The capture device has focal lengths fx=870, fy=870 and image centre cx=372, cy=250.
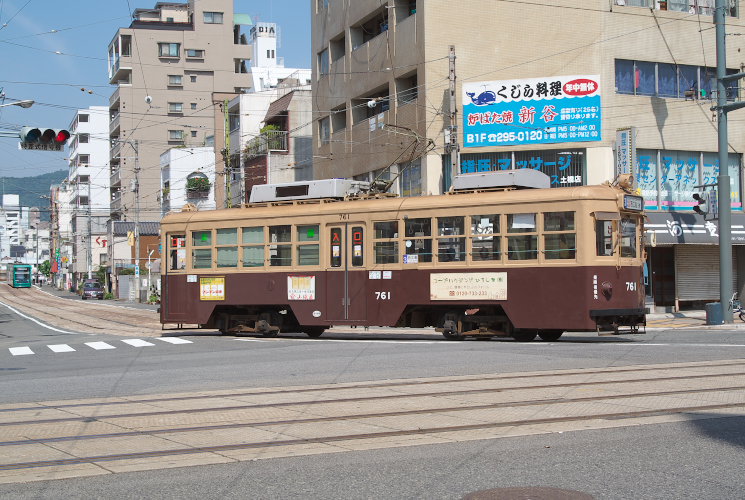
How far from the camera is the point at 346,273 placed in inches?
816

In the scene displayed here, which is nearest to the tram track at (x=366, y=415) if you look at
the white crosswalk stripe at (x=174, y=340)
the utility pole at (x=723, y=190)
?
the white crosswalk stripe at (x=174, y=340)

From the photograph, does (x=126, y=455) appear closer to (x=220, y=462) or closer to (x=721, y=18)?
(x=220, y=462)

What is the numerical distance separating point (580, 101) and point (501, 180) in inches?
515

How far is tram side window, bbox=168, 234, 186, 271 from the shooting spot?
77.0 feet

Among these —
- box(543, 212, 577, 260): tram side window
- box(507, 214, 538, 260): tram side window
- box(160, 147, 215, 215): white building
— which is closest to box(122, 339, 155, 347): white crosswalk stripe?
box(507, 214, 538, 260): tram side window

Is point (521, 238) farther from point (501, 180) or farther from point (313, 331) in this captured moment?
point (313, 331)

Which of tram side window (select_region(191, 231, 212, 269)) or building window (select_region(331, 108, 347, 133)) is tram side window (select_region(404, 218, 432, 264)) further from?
building window (select_region(331, 108, 347, 133))

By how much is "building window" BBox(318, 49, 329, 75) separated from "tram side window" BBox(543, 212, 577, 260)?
27.0m

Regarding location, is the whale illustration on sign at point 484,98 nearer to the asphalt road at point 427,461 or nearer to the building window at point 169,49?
the asphalt road at point 427,461

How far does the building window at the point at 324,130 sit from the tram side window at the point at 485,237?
24.5 meters

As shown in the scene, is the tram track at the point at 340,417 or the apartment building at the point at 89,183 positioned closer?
the tram track at the point at 340,417

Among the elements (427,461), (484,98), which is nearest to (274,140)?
(484,98)

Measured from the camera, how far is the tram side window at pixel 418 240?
19.7 m

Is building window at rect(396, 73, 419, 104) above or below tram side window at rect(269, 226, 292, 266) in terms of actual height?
above
